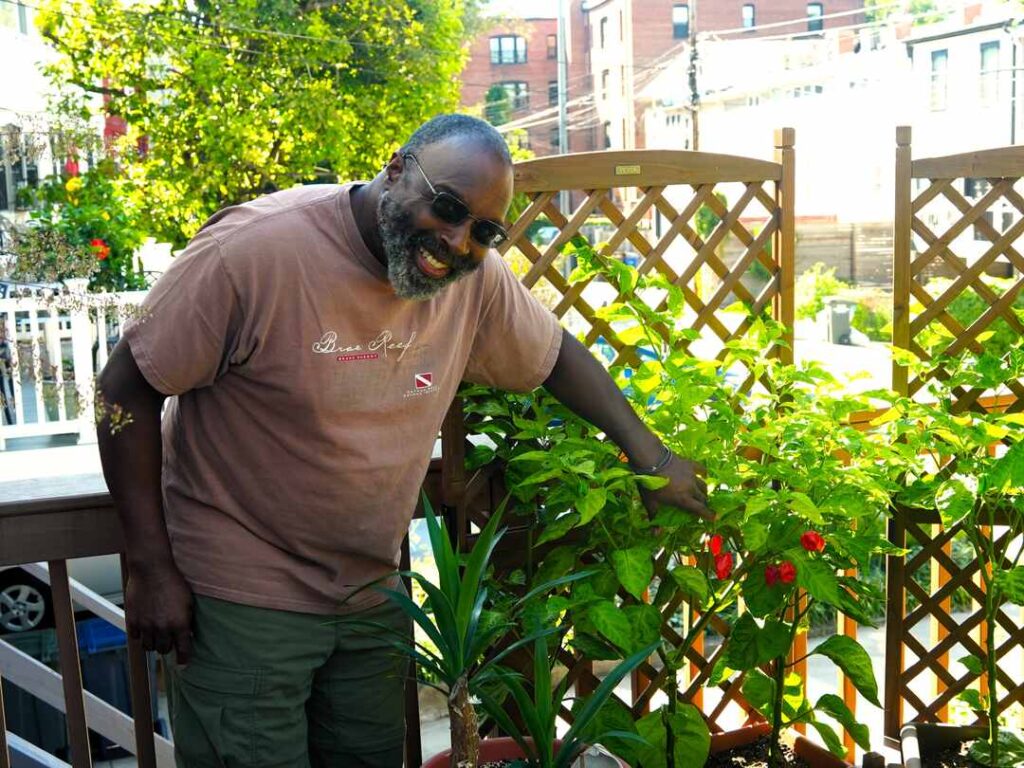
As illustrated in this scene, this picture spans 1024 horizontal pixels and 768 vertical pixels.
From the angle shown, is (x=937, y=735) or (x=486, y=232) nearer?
(x=486, y=232)

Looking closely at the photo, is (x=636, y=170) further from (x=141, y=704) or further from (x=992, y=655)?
(x=141, y=704)

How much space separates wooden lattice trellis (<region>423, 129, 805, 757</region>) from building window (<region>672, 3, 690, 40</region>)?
123 feet

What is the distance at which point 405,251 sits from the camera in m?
1.89

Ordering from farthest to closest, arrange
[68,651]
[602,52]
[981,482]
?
[602,52] → [981,482] → [68,651]

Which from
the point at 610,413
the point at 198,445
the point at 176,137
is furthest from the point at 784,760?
the point at 176,137

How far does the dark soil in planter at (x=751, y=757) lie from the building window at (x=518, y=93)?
3797 centimetres

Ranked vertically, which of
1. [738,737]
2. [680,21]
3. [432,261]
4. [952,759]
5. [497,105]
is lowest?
[952,759]

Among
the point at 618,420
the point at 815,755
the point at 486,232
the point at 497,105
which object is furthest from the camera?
the point at 497,105

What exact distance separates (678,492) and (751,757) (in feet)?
2.89

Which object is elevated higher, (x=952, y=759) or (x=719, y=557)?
(x=719, y=557)

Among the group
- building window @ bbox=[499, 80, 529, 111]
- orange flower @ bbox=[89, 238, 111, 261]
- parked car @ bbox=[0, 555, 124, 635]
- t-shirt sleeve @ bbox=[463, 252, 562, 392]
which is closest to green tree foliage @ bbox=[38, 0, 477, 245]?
parked car @ bbox=[0, 555, 124, 635]

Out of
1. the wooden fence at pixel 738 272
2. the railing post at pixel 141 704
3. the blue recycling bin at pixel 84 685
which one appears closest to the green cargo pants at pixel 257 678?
the railing post at pixel 141 704

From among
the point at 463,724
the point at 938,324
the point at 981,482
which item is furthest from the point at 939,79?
the point at 463,724

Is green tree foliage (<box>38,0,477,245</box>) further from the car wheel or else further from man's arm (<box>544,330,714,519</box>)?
man's arm (<box>544,330,714,519</box>)
